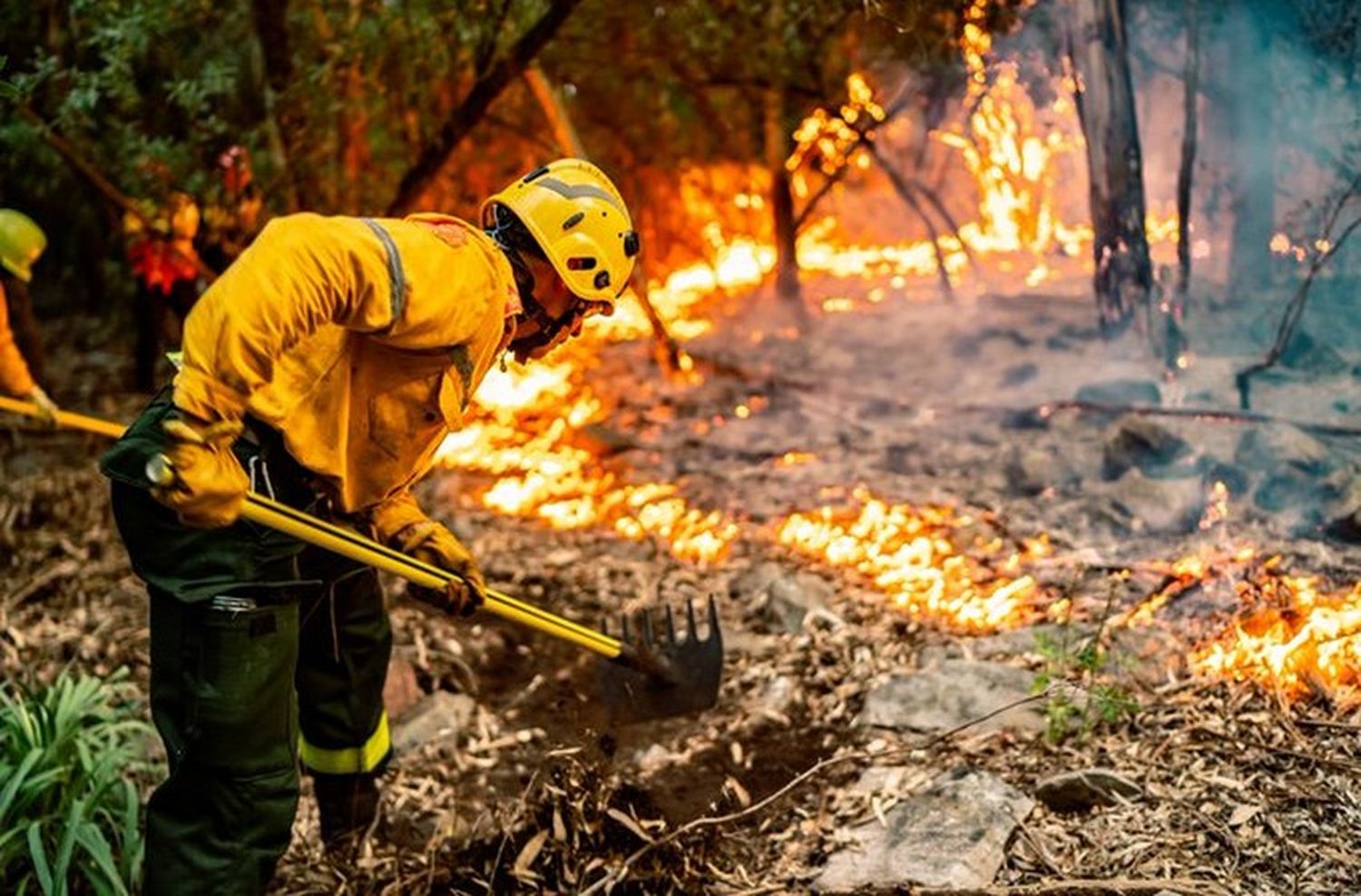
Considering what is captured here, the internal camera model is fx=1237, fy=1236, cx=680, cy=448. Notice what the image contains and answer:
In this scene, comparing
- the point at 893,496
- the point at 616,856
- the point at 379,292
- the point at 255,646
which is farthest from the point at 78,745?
the point at 893,496

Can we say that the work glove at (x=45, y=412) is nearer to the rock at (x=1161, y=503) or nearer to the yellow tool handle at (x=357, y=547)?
the yellow tool handle at (x=357, y=547)

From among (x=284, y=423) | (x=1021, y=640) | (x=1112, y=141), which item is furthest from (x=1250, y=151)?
(x=284, y=423)

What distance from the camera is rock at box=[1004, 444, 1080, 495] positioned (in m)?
6.38

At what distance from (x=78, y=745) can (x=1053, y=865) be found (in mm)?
3248

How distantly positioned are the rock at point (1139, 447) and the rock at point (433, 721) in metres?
3.39

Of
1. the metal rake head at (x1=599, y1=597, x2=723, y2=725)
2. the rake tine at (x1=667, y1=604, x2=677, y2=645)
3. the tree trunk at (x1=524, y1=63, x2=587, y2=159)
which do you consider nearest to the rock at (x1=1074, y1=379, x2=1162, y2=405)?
the metal rake head at (x1=599, y1=597, x2=723, y2=725)

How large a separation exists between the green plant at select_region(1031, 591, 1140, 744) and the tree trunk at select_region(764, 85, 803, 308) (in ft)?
18.7

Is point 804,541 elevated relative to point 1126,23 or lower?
lower

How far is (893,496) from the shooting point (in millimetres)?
6613

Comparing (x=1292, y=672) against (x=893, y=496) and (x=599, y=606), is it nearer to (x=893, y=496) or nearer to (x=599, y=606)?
(x=893, y=496)

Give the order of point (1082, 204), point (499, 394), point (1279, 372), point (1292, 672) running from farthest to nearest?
1. point (499, 394)
2. point (1082, 204)
3. point (1279, 372)
4. point (1292, 672)

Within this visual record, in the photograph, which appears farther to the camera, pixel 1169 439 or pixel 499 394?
pixel 499 394

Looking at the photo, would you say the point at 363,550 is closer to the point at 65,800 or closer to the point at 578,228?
the point at 578,228

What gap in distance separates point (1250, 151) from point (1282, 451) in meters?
1.91
